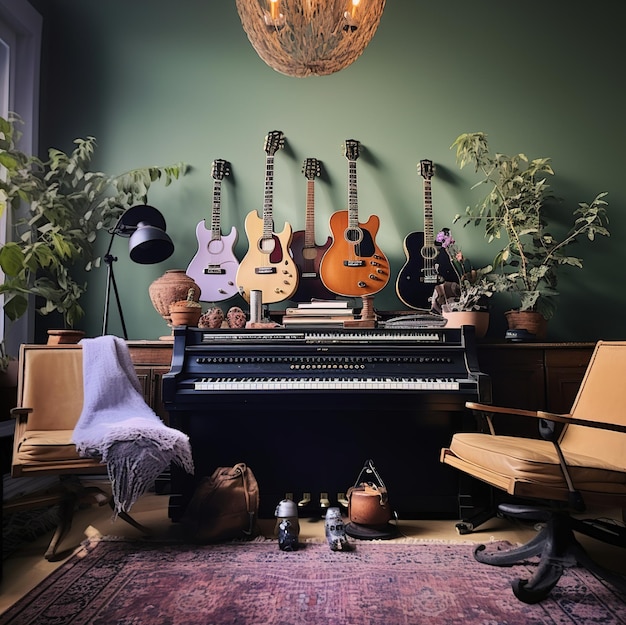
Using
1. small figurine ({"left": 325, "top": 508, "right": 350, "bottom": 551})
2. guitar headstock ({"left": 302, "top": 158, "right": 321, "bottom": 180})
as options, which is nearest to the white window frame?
guitar headstock ({"left": 302, "top": 158, "right": 321, "bottom": 180})

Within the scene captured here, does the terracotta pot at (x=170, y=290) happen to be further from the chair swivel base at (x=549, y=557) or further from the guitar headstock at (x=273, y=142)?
the chair swivel base at (x=549, y=557)

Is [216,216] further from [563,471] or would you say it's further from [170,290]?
[563,471]

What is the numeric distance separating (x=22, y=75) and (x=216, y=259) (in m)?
1.68

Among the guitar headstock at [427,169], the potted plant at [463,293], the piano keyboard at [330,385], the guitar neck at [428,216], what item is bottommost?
the piano keyboard at [330,385]

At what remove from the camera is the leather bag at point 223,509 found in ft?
7.60

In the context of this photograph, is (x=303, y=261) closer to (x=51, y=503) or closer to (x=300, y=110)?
(x=300, y=110)

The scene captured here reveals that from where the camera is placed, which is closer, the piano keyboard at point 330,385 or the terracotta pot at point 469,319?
the piano keyboard at point 330,385

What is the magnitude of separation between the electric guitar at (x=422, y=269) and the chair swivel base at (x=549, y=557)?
149 cm

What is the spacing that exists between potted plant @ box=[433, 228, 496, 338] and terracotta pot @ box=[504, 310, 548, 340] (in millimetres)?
189

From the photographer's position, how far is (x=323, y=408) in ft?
7.91

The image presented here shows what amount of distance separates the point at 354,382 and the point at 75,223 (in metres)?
1.94

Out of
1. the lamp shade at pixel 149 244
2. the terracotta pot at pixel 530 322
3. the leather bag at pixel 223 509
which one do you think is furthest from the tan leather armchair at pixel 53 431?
the terracotta pot at pixel 530 322

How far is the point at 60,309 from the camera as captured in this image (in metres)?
3.07

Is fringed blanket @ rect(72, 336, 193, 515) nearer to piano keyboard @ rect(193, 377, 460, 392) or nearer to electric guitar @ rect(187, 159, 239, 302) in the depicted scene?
piano keyboard @ rect(193, 377, 460, 392)
